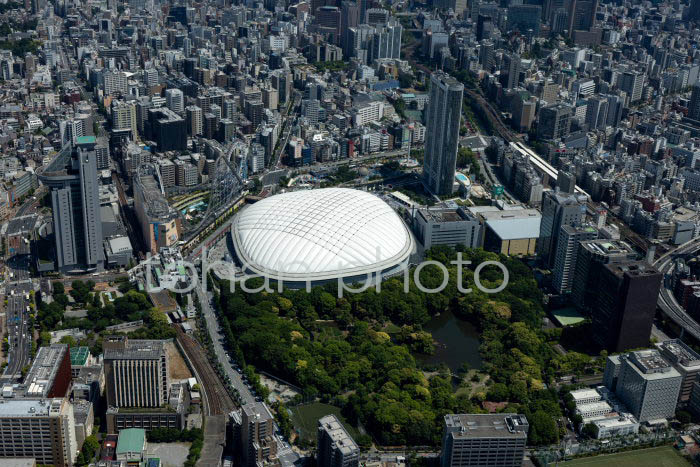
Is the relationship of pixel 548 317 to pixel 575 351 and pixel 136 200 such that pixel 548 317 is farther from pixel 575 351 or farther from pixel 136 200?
pixel 136 200

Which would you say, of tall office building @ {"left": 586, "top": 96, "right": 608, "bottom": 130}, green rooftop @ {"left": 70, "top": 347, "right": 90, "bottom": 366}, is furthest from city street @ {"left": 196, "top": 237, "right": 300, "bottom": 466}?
tall office building @ {"left": 586, "top": 96, "right": 608, "bottom": 130}

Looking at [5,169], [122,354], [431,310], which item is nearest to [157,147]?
[5,169]

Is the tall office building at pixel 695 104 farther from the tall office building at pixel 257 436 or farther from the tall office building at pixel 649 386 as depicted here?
the tall office building at pixel 257 436

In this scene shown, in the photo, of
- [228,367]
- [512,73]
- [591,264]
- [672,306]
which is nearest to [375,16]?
[512,73]

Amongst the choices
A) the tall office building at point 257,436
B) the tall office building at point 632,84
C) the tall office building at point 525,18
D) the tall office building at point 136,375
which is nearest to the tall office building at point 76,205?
the tall office building at point 136,375

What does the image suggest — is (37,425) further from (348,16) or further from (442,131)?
(348,16)

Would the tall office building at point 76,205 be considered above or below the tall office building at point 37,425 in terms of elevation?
above

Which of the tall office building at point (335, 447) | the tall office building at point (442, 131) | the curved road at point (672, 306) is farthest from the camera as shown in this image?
the tall office building at point (442, 131)
